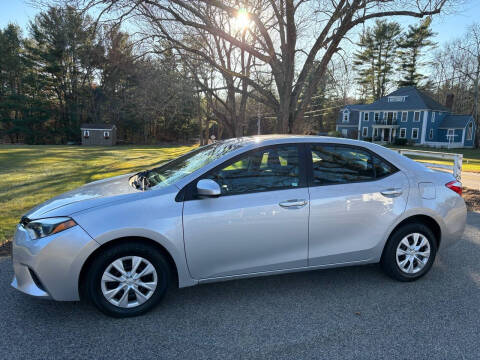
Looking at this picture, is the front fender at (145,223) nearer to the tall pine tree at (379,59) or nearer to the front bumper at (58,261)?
the front bumper at (58,261)

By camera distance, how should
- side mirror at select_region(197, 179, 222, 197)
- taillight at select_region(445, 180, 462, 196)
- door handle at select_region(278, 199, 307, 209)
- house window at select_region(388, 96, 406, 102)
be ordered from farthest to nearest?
1. house window at select_region(388, 96, 406, 102)
2. taillight at select_region(445, 180, 462, 196)
3. door handle at select_region(278, 199, 307, 209)
4. side mirror at select_region(197, 179, 222, 197)

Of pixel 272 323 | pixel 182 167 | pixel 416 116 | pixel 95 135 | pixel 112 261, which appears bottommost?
pixel 272 323

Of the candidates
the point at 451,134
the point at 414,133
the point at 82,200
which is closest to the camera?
the point at 82,200

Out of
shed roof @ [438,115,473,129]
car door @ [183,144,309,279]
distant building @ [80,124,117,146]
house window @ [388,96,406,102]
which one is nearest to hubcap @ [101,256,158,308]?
car door @ [183,144,309,279]

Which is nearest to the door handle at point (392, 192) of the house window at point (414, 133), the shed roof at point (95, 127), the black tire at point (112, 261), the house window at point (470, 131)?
the black tire at point (112, 261)

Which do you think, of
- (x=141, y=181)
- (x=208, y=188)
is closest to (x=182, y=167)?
(x=141, y=181)

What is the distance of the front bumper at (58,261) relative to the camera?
2.87 metres

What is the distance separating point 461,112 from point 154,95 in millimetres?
55762

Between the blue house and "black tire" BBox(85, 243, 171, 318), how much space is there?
164 ft

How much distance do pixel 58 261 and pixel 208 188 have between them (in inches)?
55.9

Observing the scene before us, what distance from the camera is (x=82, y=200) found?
3.22 meters

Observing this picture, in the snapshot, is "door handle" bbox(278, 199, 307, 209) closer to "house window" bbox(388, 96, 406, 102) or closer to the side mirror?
the side mirror

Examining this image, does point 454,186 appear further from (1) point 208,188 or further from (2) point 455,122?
(2) point 455,122

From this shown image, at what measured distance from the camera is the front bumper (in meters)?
2.87
